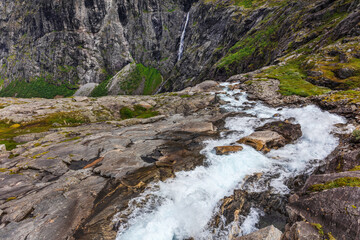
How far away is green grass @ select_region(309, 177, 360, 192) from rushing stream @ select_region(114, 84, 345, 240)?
13.6 feet

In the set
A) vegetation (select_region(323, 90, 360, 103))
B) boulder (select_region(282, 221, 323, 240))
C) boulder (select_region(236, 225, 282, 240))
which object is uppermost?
vegetation (select_region(323, 90, 360, 103))

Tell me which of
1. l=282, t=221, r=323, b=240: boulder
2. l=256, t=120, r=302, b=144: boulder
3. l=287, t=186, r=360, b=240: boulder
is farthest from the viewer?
l=256, t=120, r=302, b=144: boulder

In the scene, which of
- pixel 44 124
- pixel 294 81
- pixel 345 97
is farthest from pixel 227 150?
pixel 44 124

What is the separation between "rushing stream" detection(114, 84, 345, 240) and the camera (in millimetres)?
11789

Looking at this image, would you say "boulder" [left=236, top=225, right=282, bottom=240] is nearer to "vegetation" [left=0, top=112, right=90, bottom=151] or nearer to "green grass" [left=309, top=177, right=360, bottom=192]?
"green grass" [left=309, top=177, right=360, bottom=192]

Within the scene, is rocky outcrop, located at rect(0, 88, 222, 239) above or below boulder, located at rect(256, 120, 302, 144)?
below

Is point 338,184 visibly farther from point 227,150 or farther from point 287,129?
point 287,129

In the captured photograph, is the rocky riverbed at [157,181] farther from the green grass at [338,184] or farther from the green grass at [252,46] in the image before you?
the green grass at [252,46]

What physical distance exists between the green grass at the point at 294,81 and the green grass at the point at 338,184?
1276 inches

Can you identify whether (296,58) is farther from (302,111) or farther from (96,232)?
(96,232)

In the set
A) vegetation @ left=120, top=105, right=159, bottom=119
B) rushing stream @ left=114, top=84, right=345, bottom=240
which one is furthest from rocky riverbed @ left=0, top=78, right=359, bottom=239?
vegetation @ left=120, top=105, right=159, bottom=119

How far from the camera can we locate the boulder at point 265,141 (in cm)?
2036

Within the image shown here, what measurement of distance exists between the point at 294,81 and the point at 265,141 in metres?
33.5

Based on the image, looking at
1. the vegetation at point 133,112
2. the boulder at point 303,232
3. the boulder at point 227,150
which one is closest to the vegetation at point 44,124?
the vegetation at point 133,112
